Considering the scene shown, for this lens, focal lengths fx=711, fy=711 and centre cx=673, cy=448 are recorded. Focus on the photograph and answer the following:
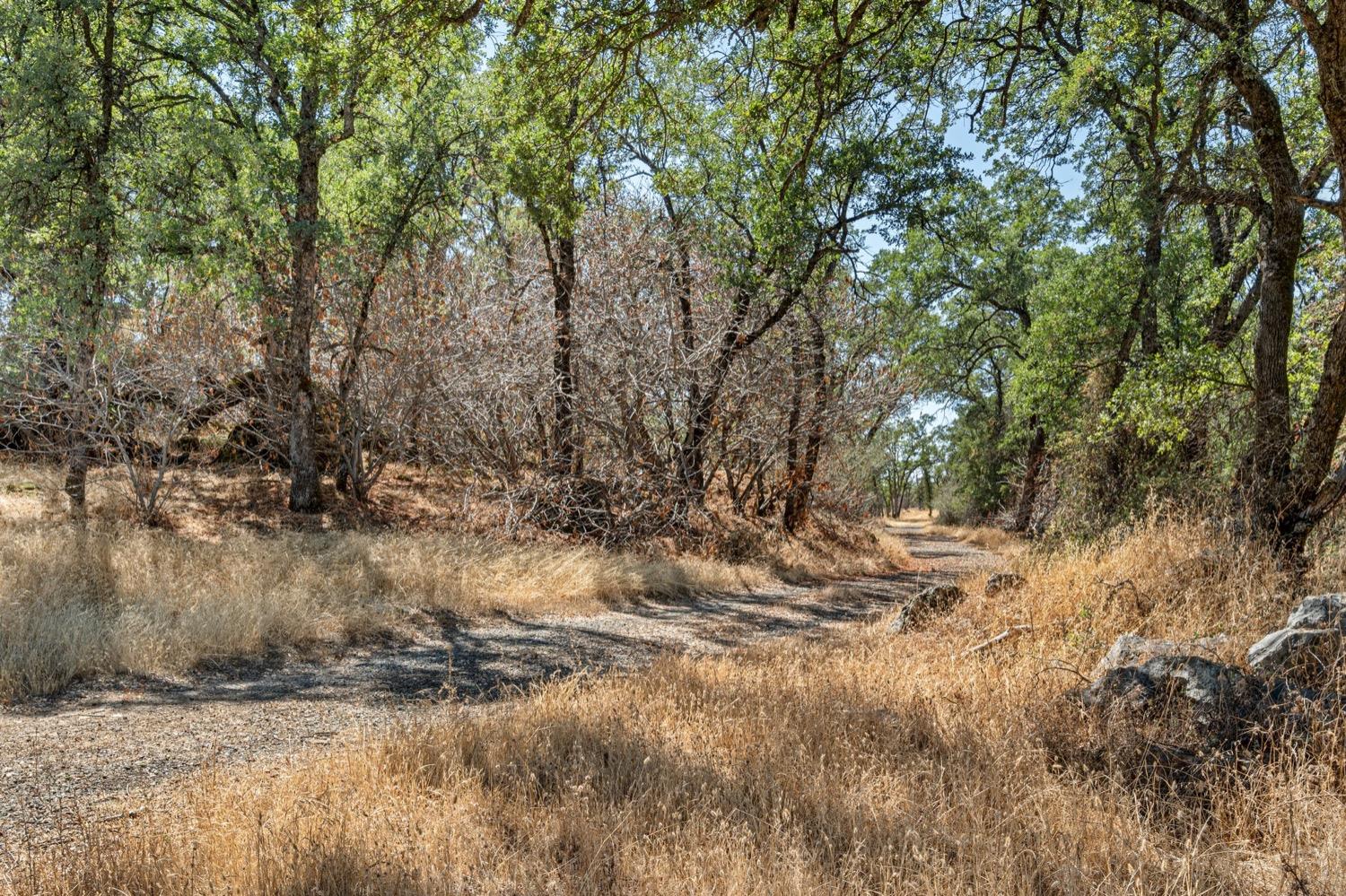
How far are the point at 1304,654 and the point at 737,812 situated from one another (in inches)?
160

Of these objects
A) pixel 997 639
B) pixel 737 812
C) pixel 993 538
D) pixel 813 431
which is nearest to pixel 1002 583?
pixel 997 639

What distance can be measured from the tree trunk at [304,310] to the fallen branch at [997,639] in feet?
38.7

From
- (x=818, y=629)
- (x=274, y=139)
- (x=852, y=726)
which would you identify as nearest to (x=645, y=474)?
(x=818, y=629)

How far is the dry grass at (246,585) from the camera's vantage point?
6293 mm

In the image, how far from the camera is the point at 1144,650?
501cm

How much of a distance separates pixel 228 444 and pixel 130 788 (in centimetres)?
1480

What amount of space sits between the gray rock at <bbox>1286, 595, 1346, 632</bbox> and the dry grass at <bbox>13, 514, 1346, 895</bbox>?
1.50 meters

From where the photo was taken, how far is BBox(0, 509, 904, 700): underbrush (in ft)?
20.6

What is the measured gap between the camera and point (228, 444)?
16547 mm

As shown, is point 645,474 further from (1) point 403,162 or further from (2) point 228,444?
(2) point 228,444

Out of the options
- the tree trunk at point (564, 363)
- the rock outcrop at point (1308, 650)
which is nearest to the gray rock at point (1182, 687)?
the rock outcrop at point (1308, 650)

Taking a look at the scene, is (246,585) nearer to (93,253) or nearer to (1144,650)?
Result: (93,253)

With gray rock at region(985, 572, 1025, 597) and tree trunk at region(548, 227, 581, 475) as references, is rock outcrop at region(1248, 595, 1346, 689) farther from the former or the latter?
tree trunk at region(548, 227, 581, 475)

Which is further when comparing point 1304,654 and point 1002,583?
point 1002,583
